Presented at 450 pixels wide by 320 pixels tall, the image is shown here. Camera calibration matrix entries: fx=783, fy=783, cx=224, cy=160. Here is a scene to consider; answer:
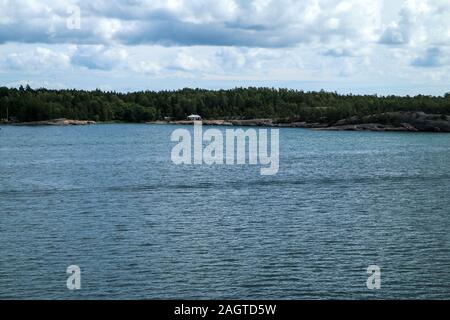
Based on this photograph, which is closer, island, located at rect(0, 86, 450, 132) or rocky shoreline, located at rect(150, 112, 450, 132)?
rocky shoreline, located at rect(150, 112, 450, 132)

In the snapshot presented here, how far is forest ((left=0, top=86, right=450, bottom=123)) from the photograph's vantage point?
153m

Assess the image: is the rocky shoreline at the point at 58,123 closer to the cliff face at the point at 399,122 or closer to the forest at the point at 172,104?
the forest at the point at 172,104

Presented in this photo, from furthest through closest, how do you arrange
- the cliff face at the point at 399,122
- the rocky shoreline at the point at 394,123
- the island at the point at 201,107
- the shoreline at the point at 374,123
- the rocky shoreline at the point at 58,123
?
the rocky shoreline at the point at 58,123
the island at the point at 201,107
the shoreline at the point at 374,123
the rocky shoreline at the point at 394,123
the cliff face at the point at 399,122

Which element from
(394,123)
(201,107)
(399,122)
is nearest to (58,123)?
(201,107)

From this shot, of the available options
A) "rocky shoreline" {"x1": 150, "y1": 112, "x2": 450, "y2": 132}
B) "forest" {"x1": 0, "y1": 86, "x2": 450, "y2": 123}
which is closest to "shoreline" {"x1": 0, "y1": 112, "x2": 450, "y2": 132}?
"rocky shoreline" {"x1": 150, "y1": 112, "x2": 450, "y2": 132}

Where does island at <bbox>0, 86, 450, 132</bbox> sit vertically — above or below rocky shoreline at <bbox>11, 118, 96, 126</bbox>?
above

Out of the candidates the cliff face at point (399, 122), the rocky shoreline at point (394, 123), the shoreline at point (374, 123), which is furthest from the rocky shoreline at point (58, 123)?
the cliff face at point (399, 122)

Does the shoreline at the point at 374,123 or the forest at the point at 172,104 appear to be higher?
the forest at the point at 172,104

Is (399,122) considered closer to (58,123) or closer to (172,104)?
(172,104)

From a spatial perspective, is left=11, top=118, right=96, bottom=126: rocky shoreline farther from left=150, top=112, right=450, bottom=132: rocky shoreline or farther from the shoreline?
left=150, top=112, right=450, bottom=132: rocky shoreline

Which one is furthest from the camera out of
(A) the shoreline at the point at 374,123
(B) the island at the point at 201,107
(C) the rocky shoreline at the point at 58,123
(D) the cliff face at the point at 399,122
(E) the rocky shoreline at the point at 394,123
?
(C) the rocky shoreline at the point at 58,123

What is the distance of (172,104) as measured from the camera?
557 feet

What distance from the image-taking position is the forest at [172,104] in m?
153
